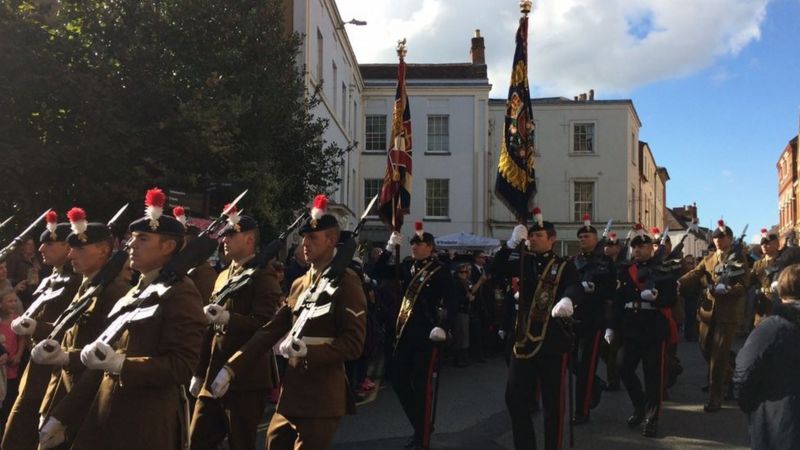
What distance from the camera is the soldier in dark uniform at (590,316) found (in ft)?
28.1

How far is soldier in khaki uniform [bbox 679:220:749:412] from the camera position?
919cm

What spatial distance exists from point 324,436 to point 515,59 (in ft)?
16.7

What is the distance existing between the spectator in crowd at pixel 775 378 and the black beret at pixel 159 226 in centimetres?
317

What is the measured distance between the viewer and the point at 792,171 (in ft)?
217

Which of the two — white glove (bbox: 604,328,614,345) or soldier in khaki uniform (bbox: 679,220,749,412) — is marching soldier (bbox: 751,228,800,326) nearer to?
soldier in khaki uniform (bbox: 679,220,749,412)

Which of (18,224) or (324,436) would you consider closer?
(324,436)

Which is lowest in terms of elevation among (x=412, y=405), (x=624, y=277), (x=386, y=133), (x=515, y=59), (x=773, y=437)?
(x=412, y=405)

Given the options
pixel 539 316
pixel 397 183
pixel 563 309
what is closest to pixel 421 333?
pixel 539 316

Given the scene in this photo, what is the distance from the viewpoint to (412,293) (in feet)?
25.2

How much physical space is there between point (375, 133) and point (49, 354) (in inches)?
1464

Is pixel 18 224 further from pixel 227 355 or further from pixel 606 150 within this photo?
pixel 606 150

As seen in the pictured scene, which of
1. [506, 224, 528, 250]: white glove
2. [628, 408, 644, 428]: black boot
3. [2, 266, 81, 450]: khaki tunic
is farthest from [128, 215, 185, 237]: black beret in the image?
[628, 408, 644, 428]: black boot

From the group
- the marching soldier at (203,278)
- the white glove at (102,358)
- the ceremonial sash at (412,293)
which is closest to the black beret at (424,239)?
the ceremonial sash at (412,293)

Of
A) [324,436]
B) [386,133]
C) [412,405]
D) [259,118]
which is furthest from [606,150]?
[324,436]
